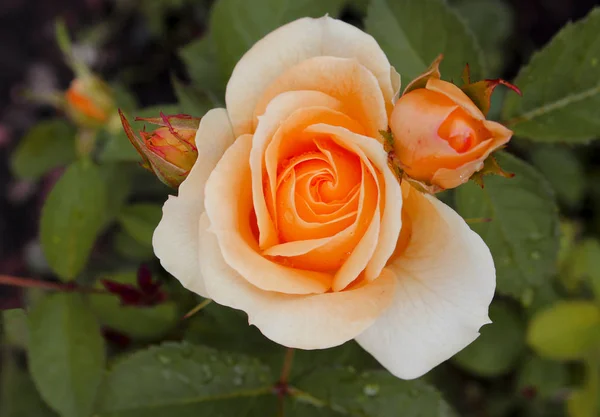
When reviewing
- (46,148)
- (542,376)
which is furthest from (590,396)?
(46,148)

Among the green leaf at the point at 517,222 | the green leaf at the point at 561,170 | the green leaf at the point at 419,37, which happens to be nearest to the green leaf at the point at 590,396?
the green leaf at the point at 561,170

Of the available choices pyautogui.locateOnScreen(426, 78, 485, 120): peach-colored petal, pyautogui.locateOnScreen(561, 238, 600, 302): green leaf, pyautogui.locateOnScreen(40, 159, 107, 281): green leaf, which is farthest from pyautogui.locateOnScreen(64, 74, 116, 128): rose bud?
pyautogui.locateOnScreen(561, 238, 600, 302): green leaf

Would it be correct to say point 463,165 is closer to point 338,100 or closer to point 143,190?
point 338,100

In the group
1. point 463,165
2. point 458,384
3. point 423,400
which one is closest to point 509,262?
point 423,400

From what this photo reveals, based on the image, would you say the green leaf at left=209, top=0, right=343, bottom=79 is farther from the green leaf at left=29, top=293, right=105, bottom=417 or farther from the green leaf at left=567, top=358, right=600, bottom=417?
the green leaf at left=567, top=358, right=600, bottom=417

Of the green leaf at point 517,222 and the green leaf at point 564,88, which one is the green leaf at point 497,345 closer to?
the green leaf at point 517,222

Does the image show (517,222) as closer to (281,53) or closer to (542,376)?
(281,53)
